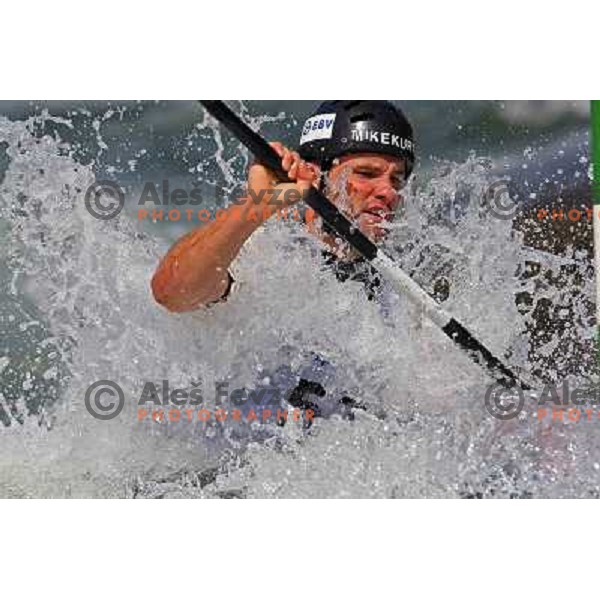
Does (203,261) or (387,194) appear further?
(387,194)

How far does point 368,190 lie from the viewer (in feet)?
4.76

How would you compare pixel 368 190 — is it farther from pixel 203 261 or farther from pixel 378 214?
pixel 203 261

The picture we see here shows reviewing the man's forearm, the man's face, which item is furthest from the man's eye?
the man's forearm

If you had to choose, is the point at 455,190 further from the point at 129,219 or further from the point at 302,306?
the point at 129,219

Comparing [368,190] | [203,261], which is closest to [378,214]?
[368,190]

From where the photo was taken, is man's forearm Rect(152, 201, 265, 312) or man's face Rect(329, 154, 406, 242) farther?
man's face Rect(329, 154, 406, 242)

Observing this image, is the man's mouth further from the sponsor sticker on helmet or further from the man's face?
the sponsor sticker on helmet

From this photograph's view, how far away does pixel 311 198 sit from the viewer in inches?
48.6

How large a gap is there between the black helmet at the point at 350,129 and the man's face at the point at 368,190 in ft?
0.05

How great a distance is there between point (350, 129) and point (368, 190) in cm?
8

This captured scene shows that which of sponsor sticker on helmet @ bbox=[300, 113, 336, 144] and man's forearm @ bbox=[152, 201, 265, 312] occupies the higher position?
sponsor sticker on helmet @ bbox=[300, 113, 336, 144]

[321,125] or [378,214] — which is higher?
[321,125]

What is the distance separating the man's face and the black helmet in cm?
1

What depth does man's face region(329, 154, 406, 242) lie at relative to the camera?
1.42m
